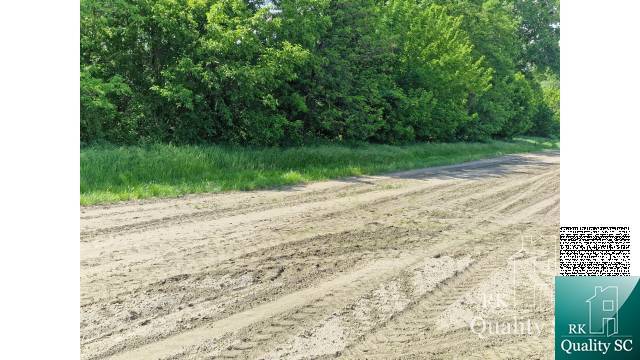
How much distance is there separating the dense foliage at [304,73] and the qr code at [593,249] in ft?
13.3

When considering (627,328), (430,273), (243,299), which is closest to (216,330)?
(243,299)

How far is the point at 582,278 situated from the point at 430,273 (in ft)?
5.87

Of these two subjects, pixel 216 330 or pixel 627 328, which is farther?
pixel 216 330

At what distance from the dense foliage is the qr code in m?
4.07

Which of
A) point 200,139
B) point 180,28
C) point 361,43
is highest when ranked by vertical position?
point 361,43

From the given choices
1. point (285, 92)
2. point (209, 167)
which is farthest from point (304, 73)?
point (209, 167)

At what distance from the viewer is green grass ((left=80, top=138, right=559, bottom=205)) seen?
7.82 metres

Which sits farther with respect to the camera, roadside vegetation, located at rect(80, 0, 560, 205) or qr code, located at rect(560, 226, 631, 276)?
roadside vegetation, located at rect(80, 0, 560, 205)

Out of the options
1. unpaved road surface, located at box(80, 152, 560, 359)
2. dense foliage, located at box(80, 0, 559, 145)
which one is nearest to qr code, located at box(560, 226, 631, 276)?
unpaved road surface, located at box(80, 152, 560, 359)

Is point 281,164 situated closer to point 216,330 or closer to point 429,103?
point 216,330

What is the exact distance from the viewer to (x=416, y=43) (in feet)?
72.7

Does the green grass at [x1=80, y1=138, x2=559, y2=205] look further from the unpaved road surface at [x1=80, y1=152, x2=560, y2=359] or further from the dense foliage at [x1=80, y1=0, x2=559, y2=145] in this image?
the dense foliage at [x1=80, y1=0, x2=559, y2=145]

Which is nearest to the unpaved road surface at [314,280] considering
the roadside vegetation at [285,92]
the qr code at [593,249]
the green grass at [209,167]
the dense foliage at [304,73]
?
the green grass at [209,167]

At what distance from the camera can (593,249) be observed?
3.89 metres
